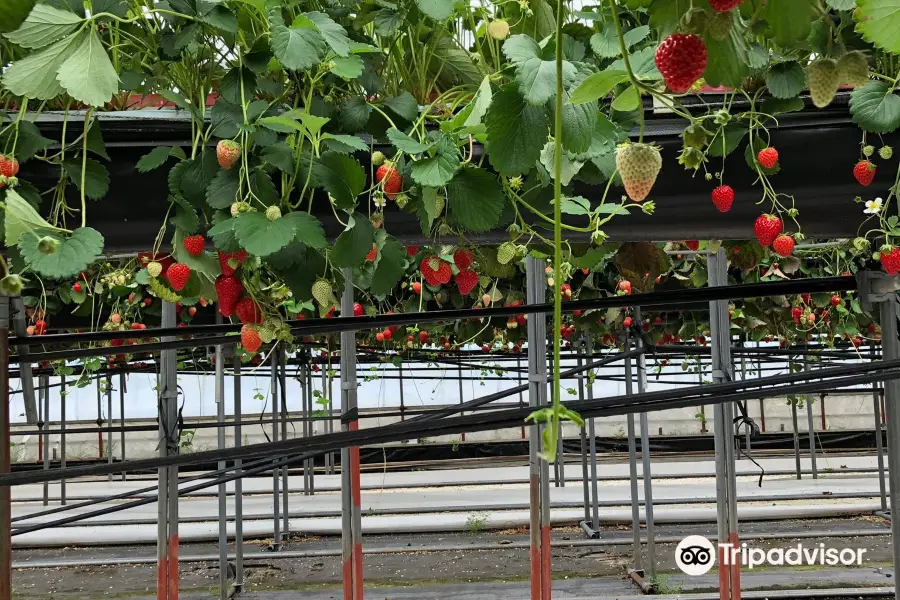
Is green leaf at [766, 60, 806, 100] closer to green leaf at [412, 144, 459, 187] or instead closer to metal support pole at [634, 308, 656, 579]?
green leaf at [412, 144, 459, 187]

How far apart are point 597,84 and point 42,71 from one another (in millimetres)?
Answer: 604

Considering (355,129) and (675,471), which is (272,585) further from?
(675,471)

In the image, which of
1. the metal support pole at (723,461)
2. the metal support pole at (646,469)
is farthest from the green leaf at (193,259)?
the metal support pole at (646,469)

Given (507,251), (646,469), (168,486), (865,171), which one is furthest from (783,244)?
(646,469)

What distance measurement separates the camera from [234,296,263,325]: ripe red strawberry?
108cm

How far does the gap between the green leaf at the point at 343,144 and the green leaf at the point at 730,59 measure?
0.52 meters

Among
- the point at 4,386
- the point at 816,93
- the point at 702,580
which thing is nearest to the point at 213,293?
the point at 4,386

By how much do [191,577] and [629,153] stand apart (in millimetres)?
4816

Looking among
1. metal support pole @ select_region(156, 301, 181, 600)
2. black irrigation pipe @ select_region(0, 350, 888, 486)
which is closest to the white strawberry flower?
black irrigation pipe @ select_region(0, 350, 888, 486)

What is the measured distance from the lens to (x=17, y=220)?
0.74m

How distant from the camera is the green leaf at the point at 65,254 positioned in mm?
771

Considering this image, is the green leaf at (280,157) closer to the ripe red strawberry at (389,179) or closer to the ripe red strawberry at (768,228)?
the ripe red strawberry at (389,179)

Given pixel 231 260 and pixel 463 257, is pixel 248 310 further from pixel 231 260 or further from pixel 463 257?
pixel 463 257

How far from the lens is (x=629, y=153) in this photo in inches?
16.7
